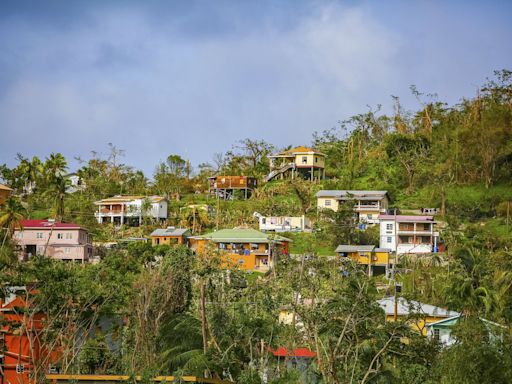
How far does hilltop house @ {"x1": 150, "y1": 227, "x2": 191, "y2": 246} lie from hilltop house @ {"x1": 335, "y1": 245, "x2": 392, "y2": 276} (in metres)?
11.3

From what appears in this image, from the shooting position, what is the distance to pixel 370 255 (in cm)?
5594

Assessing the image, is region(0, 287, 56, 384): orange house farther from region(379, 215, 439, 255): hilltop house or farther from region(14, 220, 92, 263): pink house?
region(379, 215, 439, 255): hilltop house

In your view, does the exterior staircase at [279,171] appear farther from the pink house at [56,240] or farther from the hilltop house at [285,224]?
the pink house at [56,240]

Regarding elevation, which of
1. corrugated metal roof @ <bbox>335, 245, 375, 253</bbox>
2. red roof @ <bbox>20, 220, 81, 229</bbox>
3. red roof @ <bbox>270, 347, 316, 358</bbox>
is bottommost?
red roof @ <bbox>270, 347, 316, 358</bbox>

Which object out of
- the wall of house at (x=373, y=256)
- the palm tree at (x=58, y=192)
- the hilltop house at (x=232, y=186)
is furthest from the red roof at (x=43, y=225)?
the wall of house at (x=373, y=256)

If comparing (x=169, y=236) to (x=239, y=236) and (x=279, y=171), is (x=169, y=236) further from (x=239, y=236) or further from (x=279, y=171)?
(x=279, y=171)

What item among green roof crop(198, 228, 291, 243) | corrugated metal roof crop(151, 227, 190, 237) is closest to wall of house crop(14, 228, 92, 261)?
corrugated metal roof crop(151, 227, 190, 237)

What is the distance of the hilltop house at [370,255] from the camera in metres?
55.7

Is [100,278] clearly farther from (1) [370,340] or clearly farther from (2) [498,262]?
(2) [498,262]

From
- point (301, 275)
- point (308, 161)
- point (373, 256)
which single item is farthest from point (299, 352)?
point (308, 161)

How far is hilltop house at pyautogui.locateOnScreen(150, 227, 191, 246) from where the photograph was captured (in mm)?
61219

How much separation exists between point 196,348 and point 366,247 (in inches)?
1150

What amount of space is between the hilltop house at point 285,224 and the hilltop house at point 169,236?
5.55 meters

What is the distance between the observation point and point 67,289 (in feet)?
101
